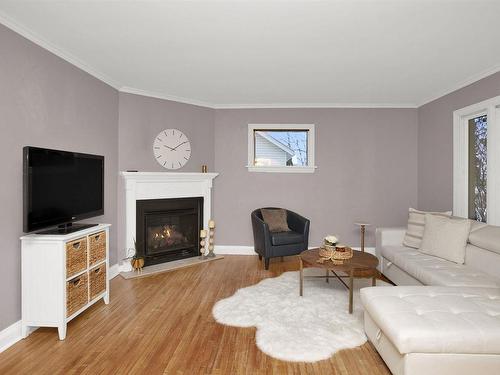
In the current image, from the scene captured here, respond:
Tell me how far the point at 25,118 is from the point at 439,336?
3572 mm

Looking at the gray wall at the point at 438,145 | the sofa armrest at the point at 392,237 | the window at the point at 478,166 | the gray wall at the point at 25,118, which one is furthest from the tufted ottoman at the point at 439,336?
the gray wall at the point at 25,118

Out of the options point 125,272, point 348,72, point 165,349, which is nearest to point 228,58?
point 348,72

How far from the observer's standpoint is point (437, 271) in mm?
2930

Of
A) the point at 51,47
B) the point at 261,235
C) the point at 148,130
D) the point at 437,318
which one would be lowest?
the point at 437,318

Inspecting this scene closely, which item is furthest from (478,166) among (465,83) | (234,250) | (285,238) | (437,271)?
(234,250)

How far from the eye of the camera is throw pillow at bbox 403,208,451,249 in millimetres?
3783

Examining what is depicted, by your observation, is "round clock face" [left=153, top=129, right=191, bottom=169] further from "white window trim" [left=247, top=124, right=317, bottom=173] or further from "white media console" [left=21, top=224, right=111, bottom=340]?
"white media console" [left=21, top=224, right=111, bottom=340]

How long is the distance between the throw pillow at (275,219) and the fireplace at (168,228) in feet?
3.62

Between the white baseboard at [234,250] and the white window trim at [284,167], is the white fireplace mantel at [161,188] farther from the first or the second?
the white window trim at [284,167]

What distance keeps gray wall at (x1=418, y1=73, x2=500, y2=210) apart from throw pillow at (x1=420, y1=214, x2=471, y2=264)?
1058 millimetres

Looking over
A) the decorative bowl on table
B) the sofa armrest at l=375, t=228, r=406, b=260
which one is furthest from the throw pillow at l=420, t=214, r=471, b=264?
the decorative bowl on table

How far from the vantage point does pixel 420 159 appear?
16.7ft

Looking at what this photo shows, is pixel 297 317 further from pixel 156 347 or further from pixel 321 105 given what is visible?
pixel 321 105

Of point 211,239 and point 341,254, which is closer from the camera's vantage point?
point 341,254
